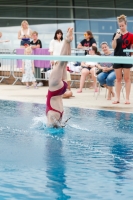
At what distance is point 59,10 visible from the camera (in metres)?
25.4

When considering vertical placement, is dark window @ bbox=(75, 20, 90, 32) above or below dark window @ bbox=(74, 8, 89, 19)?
below

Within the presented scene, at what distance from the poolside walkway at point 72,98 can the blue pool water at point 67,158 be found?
5.24 feet

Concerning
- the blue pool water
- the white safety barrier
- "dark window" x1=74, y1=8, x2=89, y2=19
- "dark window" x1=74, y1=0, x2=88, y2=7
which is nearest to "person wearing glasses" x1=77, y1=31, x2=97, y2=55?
the white safety barrier

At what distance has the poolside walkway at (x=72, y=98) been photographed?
11.6 metres

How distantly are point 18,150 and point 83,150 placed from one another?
2.68 ft

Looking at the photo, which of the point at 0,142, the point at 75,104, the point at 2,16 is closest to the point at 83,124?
the point at 0,142

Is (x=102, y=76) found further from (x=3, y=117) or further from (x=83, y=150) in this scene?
(x=83, y=150)

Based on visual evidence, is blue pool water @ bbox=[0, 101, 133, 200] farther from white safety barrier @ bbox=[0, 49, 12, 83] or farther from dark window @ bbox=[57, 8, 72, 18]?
dark window @ bbox=[57, 8, 72, 18]

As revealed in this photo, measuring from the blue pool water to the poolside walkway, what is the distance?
5.24 feet

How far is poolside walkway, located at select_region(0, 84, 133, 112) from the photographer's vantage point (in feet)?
38.0

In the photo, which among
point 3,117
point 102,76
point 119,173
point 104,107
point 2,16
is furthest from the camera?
point 2,16

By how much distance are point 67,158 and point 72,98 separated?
6.84 m

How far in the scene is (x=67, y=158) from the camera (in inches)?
252

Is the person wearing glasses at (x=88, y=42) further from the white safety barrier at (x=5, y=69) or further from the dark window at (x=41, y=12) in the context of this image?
the dark window at (x=41, y=12)
